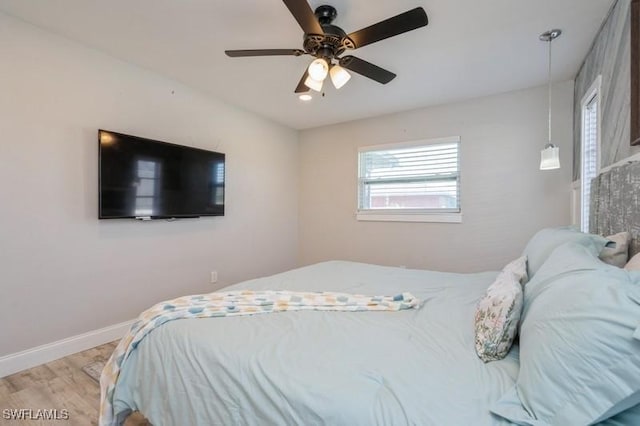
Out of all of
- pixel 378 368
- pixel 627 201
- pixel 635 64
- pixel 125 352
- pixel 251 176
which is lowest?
pixel 125 352

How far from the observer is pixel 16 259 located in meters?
2.21

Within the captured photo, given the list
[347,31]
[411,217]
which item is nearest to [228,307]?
[347,31]

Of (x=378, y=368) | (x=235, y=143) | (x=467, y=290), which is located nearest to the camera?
A: (x=378, y=368)

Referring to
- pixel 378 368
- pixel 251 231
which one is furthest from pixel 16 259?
pixel 378 368

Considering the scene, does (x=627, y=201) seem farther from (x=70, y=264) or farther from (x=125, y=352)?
(x=70, y=264)

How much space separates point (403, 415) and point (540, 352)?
412 millimetres

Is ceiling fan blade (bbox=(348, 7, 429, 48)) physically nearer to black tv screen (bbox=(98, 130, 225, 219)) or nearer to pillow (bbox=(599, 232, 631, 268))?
pillow (bbox=(599, 232, 631, 268))

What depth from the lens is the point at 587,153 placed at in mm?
2686

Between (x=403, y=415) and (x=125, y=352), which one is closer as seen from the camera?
(x=403, y=415)

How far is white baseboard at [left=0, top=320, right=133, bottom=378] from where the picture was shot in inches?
85.8

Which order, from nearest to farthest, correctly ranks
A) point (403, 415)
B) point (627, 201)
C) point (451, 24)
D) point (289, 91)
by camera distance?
point (403, 415), point (627, 201), point (451, 24), point (289, 91)

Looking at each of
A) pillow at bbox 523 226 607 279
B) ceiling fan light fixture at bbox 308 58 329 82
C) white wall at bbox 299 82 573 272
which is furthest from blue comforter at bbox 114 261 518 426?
white wall at bbox 299 82 573 272

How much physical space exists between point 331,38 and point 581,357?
6.12 feet

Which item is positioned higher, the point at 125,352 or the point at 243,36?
the point at 243,36
